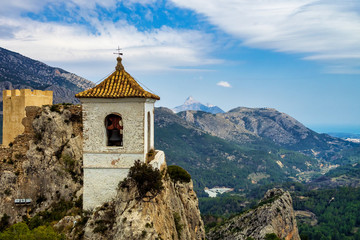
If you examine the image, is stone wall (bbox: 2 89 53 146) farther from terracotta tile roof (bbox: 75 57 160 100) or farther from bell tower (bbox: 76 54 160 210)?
bell tower (bbox: 76 54 160 210)

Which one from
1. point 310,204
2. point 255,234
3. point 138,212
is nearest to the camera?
point 138,212

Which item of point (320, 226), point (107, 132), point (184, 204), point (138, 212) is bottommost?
point (320, 226)

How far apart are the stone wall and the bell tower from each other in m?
15.9

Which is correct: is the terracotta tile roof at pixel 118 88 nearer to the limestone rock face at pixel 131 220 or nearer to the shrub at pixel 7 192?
the limestone rock face at pixel 131 220

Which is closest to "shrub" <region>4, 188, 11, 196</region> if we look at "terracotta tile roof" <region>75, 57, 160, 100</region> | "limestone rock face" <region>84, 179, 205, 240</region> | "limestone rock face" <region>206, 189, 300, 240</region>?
"limestone rock face" <region>84, 179, 205, 240</region>

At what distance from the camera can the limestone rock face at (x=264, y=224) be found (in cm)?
7156

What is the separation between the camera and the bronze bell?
72.3 feet

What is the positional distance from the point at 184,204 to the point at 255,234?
4299cm

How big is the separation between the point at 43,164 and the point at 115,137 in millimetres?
10426

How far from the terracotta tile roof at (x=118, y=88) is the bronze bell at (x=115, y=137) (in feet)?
9.39

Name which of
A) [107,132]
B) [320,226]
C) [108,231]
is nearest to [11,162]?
[107,132]

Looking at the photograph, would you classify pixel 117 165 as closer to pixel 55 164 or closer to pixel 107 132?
pixel 107 132

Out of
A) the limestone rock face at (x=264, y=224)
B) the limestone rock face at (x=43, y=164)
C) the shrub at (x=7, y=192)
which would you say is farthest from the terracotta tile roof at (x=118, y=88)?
the limestone rock face at (x=264, y=224)

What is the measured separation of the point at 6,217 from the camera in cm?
2697
